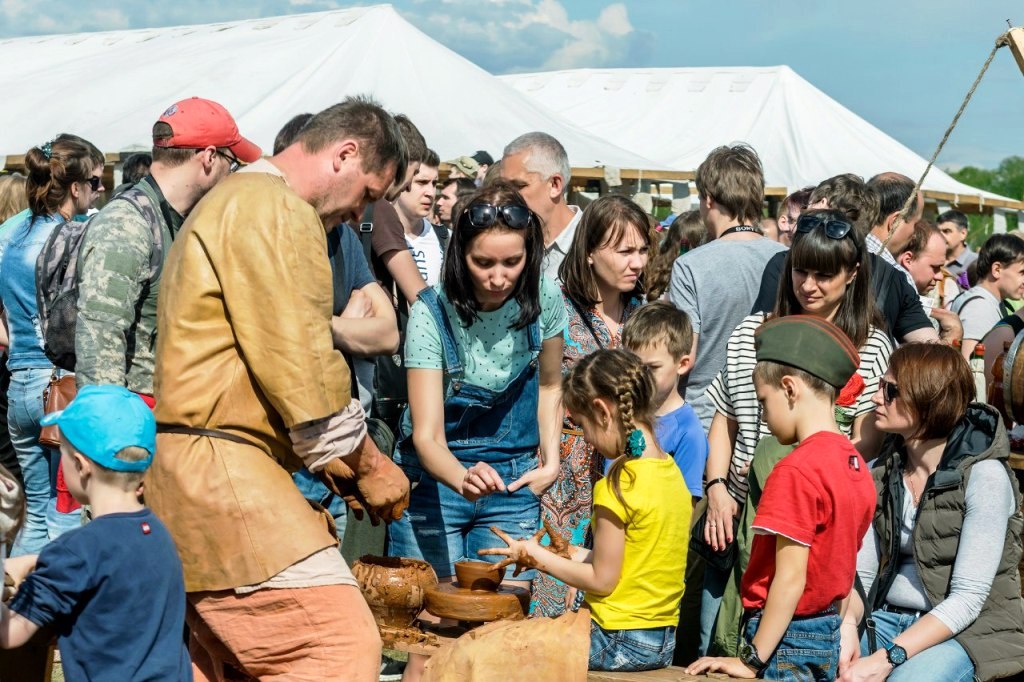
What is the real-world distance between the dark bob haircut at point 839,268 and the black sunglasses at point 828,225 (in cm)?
1

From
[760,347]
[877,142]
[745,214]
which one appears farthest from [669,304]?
[877,142]

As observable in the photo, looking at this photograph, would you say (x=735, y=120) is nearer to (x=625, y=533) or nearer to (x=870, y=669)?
(x=870, y=669)

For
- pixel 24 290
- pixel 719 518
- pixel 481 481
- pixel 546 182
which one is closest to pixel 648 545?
pixel 481 481

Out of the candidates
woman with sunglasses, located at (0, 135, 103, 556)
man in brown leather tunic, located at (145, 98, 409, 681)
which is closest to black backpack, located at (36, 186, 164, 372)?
woman with sunglasses, located at (0, 135, 103, 556)

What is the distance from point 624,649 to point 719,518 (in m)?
0.75

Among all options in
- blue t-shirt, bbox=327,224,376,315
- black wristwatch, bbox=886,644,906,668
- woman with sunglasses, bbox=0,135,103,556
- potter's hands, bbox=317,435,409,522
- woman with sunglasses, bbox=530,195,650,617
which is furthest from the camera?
woman with sunglasses, bbox=0,135,103,556

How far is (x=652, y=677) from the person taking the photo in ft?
10.5

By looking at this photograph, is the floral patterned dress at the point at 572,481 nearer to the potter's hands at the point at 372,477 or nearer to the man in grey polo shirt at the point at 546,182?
the man in grey polo shirt at the point at 546,182

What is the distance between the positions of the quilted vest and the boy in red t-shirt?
44 centimetres

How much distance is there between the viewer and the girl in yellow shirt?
3.17 m

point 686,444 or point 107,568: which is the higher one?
point 107,568

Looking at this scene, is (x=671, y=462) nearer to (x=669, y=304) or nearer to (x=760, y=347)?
(x=760, y=347)

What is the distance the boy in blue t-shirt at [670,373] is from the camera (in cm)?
415

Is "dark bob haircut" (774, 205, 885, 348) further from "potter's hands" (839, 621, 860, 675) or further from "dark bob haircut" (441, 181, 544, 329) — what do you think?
"potter's hands" (839, 621, 860, 675)
